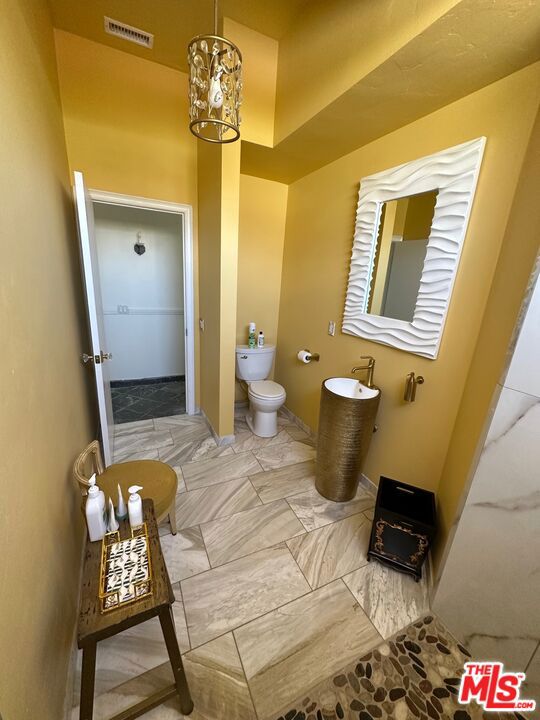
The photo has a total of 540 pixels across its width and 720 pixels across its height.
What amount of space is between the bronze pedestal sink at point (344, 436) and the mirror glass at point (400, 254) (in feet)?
1.86

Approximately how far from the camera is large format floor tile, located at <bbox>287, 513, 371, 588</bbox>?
150cm

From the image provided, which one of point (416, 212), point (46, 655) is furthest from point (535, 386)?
point (46, 655)

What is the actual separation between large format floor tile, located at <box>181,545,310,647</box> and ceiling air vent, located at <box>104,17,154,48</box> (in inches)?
129

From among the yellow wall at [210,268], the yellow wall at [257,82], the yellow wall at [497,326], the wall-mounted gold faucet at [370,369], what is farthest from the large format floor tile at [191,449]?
the yellow wall at [257,82]

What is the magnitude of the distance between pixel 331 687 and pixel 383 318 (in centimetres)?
177

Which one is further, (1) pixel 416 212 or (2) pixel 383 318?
(2) pixel 383 318

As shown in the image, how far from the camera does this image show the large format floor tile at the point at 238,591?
1.26 meters

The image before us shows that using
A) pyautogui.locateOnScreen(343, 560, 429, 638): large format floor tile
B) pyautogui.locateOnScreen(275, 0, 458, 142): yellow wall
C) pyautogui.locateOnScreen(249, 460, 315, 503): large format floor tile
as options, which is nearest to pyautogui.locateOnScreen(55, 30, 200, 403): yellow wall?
pyautogui.locateOnScreen(275, 0, 458, 142): yellow wall

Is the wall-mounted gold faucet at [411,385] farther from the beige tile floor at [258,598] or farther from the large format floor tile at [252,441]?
the large format floor tile at [252,441]

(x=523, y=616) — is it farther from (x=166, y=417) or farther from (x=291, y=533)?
(x=166, y=417)

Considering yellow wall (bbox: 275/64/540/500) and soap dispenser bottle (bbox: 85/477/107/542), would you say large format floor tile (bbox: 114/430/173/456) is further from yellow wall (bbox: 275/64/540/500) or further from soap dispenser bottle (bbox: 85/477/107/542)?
soap dispenser bottle (bbox: 85/477/107/542)

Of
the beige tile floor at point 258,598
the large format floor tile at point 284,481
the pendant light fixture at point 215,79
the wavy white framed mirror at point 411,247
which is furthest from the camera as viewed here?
the large format floor tile at point 284,481

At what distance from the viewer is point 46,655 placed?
2.78 ft

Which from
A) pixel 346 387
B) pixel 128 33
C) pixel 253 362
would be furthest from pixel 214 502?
pixel 128 33
